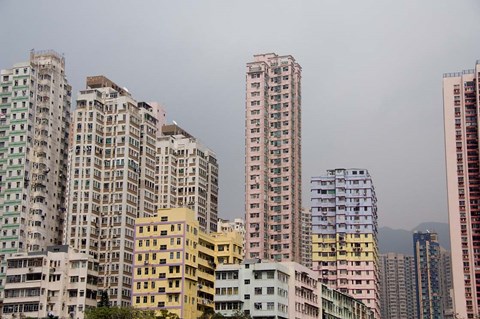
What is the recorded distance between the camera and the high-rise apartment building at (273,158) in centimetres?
12888

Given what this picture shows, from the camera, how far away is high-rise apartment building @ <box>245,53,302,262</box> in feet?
423

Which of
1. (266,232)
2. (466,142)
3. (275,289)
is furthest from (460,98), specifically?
(275,289)

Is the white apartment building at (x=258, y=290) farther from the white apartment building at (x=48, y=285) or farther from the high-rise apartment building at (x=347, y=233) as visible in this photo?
the high-rise apartment building at (x=347, y=233)

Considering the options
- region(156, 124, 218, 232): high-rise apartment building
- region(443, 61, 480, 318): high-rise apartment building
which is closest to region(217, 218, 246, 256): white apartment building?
region(156, 124, 218, 232): high-rise apartment building

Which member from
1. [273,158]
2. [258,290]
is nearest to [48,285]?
[258,290]

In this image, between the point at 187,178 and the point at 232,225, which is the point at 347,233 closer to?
the point at 187,178

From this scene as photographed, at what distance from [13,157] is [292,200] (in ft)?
154

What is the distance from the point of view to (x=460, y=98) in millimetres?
142750

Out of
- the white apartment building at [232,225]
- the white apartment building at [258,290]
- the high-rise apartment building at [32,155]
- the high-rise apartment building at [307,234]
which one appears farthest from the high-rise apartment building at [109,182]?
the high-rise apartment building at [307,234]

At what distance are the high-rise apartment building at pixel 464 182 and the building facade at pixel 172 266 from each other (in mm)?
52956

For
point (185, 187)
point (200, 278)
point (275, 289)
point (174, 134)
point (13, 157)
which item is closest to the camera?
point (275, 289)

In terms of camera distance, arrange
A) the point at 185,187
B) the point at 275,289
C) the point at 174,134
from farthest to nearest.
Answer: the point at 174,134 → the point at 185,187 → the point at 275,289

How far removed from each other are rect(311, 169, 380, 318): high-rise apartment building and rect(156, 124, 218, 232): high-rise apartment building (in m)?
19.7

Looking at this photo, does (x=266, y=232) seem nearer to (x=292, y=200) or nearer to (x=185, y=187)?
(x=292, y=200)
